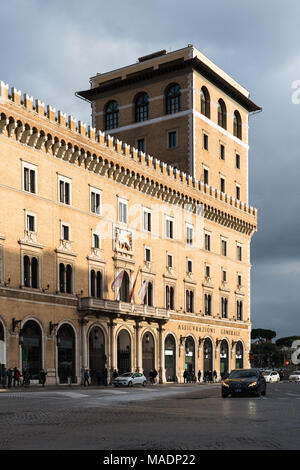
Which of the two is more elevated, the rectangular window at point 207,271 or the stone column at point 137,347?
the rectangular window at point 207,271

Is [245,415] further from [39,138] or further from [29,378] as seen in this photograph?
[39,138]

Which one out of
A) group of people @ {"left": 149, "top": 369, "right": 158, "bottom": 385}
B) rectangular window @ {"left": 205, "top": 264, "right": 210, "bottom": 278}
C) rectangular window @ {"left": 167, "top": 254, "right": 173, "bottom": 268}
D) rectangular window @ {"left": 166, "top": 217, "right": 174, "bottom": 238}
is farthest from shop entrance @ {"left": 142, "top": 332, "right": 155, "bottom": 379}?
rectangular window @ {"left": 205, "top": 264, "right": 210, "bottom": 278}

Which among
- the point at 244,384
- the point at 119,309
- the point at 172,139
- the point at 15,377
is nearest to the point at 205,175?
the point at 172,139

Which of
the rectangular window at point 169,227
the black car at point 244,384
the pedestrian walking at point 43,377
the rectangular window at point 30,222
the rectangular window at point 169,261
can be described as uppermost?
the rectangular window at point 169,227

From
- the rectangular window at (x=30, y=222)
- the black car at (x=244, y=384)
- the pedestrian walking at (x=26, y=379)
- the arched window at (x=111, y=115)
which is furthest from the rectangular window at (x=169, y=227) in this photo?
the black car at (x=244, y=384)

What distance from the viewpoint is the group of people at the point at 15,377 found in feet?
147

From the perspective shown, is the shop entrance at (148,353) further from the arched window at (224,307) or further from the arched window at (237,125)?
the arched window at (237,125)

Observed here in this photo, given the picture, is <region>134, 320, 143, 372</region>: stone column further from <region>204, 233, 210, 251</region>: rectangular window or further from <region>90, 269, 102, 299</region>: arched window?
<region>204, 233, 210, 251</region>: rectangular window

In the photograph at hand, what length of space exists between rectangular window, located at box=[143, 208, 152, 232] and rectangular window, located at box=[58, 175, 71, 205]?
1112 centimetres

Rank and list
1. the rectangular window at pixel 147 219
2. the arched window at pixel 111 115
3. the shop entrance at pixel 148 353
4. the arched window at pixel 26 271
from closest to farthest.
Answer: the arched window at pixel 26 271, the shop entrance at pixel 148 353, the rectangular window at pixel 147 219, the arched window at pixel 111 115

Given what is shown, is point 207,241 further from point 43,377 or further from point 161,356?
point 43,377

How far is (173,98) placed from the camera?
75875 millimetres

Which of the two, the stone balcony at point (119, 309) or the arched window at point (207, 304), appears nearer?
the stone balcony at point (119, 309)

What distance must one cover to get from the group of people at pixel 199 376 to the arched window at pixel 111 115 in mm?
29580
